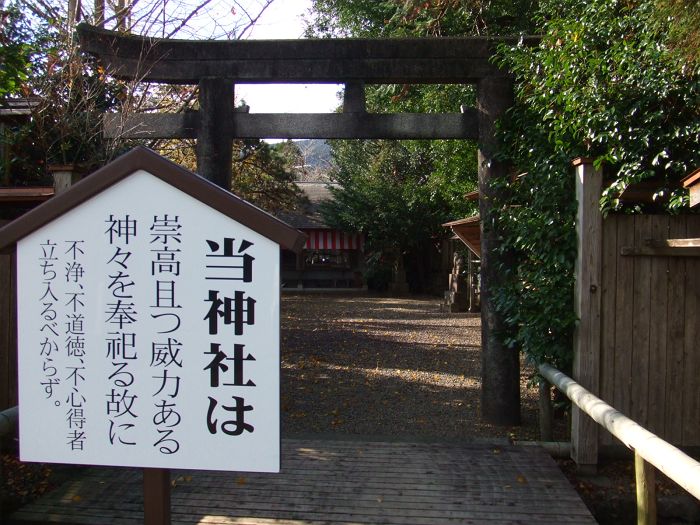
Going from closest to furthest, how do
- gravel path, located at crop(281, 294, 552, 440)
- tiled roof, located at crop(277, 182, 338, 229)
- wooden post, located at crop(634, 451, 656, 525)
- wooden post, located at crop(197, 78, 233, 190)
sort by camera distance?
wooden post, located at crop(634, 451, 656, 525)
wooden post, located at crop(197, 78, 233, 190)
gravel path, located at crop(281, 294, 552, 440)
tiled roof, located at crop(277, 182, 338, 229)

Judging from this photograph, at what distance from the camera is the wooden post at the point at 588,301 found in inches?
214

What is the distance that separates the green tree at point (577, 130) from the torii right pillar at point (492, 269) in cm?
28

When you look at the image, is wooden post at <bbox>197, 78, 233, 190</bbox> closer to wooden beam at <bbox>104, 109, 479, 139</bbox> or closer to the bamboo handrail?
wooden beam at <bbox>104, 109, 479, 139</bbox>

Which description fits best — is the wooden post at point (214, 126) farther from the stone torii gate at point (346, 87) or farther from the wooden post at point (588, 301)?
the wooden post at point (588, 301)

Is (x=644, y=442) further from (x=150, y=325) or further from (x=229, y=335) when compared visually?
(x=150, y=325)

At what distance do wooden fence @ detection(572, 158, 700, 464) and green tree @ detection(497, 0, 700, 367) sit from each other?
0.62 ft

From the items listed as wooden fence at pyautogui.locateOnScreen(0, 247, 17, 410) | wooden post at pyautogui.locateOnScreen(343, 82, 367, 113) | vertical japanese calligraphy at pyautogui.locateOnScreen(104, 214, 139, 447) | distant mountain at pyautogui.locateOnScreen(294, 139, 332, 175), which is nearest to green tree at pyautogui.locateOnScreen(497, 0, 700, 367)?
wooden post at pyautogui.locateOnScreen(343, 82, 367, 113)

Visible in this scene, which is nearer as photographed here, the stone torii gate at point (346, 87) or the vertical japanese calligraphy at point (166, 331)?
the vertical japanese calligraphy at point (166, 331)

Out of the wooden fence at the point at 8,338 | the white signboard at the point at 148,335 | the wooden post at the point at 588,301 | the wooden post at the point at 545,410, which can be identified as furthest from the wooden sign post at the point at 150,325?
the wooden post at the point at 545,410

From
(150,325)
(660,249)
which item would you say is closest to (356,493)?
(150,325)

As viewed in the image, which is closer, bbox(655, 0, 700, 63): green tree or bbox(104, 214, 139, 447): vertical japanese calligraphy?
bbox(104, 214, 139, 447): vertical japanese calligraphy

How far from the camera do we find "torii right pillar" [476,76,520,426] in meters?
6.87

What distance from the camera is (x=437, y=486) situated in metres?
5.09

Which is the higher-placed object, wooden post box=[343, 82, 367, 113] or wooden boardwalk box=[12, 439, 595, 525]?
wooden post box=[343, 82, 367, 113]
